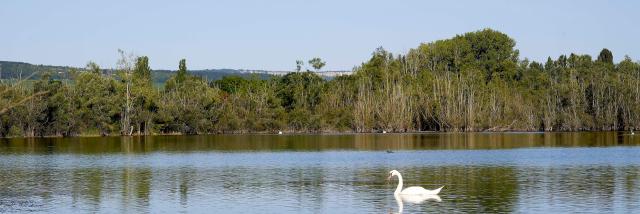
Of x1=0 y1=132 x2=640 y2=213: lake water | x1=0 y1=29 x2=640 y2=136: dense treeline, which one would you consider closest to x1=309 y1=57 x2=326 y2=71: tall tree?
x1=0 y1=29 x2=640 y2=136: dense treeline

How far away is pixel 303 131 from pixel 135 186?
7735 cm

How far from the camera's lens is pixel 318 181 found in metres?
36.2

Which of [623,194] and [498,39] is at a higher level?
[498,39]

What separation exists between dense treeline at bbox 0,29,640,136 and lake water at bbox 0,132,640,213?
137 ft

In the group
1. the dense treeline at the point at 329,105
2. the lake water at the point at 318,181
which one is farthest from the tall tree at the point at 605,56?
the lake water at the point at 318,181

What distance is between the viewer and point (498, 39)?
465 ft

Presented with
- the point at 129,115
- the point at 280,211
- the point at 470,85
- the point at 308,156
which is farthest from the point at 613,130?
the point at 280,211

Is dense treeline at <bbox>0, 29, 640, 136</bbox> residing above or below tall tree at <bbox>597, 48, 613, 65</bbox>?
below

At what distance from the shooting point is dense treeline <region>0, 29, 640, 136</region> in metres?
100

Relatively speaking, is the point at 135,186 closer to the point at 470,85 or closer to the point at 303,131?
the point at 303,131

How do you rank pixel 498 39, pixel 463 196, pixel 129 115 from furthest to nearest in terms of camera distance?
pixel 498 39 → pixel 129 115 → pixel 463 196

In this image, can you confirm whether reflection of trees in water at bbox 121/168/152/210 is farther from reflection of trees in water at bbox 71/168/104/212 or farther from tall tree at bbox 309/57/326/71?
tall tree at bbox 309/57/326/71

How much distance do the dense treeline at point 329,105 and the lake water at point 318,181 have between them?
41.7 meters

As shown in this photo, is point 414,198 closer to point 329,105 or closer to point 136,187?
point 136,187
